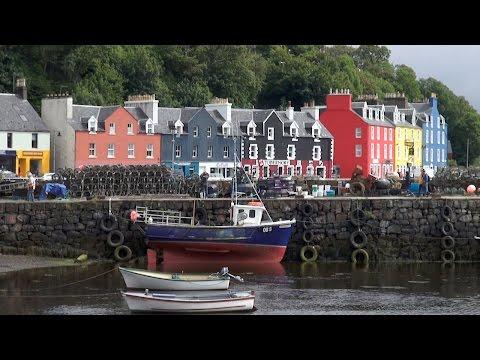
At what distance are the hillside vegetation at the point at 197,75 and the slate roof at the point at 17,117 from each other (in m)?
9.90

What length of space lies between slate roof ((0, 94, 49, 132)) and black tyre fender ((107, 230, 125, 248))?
15.9m

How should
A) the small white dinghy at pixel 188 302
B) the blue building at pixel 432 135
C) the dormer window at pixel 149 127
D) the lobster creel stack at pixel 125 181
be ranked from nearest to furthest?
1. the small white dinghy at pixel 188 302
2. the lobster creel stack at pixel 125 181
3. the dormer window at pixel 149 127
4. the blue building at pixel 432 135

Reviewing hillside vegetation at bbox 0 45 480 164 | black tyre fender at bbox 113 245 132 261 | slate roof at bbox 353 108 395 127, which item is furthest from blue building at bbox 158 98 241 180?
black tyre fender at bbox 113 245 132 261

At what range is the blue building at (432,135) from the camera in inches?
2648

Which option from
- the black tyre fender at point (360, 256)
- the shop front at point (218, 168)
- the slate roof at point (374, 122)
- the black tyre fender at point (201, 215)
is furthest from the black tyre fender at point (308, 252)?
the slate roof at point (374, 122)

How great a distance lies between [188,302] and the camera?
18.5 m

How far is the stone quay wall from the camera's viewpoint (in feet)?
92.0

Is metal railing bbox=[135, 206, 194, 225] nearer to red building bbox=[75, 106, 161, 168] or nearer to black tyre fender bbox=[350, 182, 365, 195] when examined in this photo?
black tyre fender bbox=[350, 182, 365, 195]

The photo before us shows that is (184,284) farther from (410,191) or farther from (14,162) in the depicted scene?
(14,162)

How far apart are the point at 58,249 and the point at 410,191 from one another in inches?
557

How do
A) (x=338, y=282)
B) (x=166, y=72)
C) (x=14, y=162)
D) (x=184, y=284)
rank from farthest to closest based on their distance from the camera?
(x=166, y=72) < (x=14, y=162) < (x=338, y=282) < (x=184, y=284)

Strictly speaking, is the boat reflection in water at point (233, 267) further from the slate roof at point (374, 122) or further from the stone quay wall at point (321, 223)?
the slate roof at point (374, 122)
